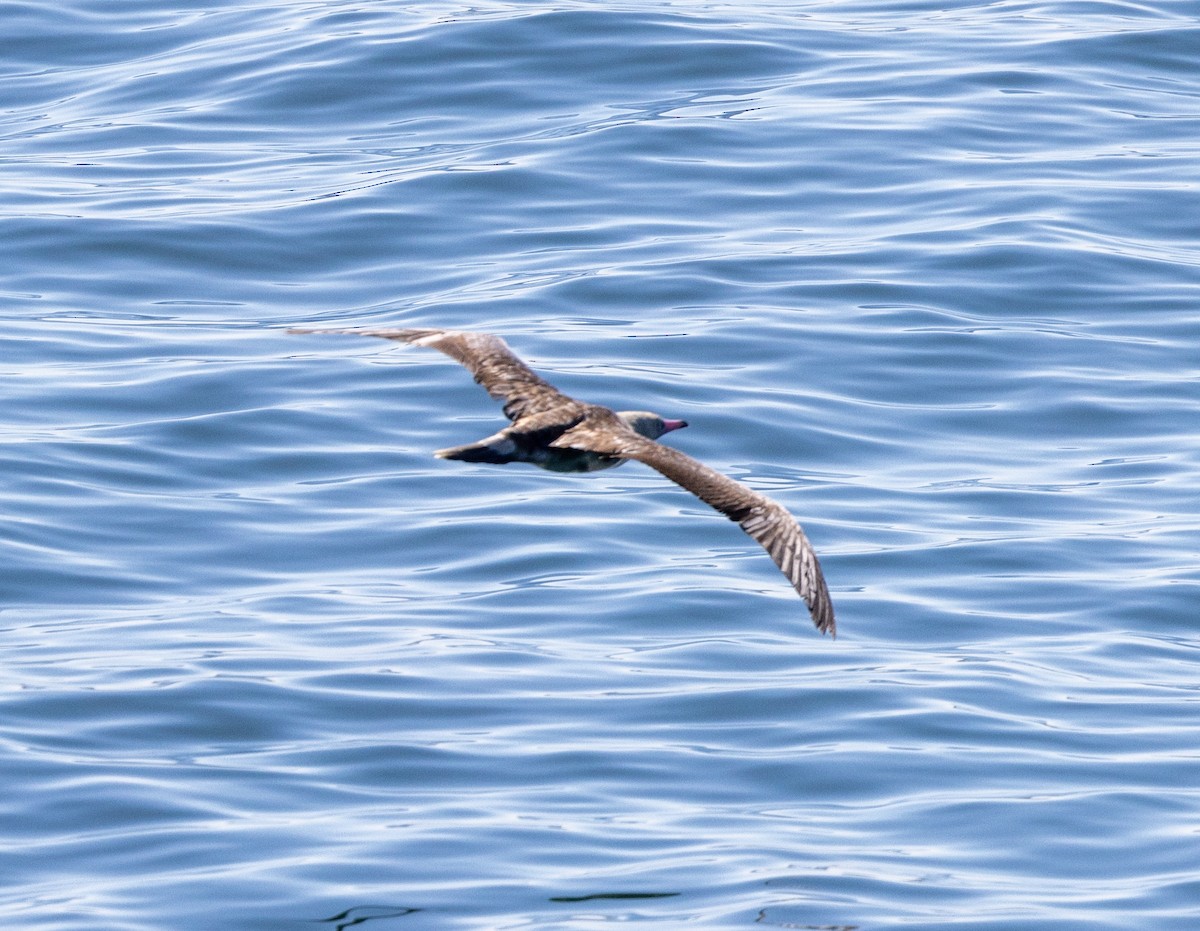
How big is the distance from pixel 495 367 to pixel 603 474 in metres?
3.70

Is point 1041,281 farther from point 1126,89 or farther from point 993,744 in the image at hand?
point 993,744

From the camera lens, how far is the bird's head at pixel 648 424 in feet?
32.7

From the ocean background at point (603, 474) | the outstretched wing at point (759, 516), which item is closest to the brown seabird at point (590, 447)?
the outstretched wing at point (759, 516)

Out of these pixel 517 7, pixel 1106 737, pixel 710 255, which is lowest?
pixel 1106 737

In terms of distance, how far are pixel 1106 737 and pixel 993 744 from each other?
54 centimetres

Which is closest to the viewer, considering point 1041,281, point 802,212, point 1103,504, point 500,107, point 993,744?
point 993,744

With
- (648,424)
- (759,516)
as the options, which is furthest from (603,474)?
(759,516)

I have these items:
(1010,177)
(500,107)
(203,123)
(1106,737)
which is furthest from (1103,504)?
(203,123)

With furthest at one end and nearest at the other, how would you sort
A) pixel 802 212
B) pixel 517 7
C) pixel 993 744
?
pixel 517 7 → pixel 802 212 → pixel 993 744

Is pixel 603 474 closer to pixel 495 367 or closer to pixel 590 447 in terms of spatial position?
pixel 495 367

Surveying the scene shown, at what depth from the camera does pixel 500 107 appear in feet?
65.0

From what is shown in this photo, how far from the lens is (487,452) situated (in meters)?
9.02

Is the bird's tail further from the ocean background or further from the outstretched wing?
the ocean background

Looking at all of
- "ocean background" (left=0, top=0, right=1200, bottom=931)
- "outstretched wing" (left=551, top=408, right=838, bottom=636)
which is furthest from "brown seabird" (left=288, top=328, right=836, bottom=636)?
"ocean background" (left=0, top=0, right=1200, bottom=931)
